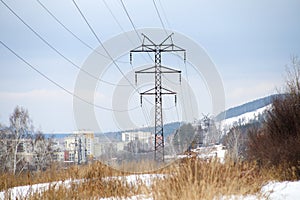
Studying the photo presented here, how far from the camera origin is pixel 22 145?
36688 millimetres

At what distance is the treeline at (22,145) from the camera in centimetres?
3381

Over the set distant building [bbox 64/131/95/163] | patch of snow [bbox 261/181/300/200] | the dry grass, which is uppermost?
distant building [bbox 64/131/95/163]

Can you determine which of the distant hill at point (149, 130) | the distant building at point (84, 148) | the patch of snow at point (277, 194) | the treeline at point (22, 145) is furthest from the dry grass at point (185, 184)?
the treeline at point (22, 145)

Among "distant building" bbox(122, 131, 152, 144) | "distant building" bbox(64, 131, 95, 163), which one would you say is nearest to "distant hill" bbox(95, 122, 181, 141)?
"distant building" bbox(122, 131, 152, 144)

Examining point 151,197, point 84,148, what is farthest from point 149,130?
point 151,197

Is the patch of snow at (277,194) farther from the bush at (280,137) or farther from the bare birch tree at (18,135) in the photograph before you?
the bare birch tree at (18,135)

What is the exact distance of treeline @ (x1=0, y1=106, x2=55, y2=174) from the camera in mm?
33812

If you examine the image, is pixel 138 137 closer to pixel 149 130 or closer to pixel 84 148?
pixel 149 130

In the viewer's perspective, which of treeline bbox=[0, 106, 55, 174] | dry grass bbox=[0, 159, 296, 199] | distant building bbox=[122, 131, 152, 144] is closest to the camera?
dry grass bbox=[0, 159, 296, 199]

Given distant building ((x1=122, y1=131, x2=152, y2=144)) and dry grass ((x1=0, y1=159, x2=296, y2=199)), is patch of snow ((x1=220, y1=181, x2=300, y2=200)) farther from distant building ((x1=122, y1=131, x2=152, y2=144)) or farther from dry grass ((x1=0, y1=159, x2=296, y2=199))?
distant building ((x1=122, y1=131, x2=152, y2=144))

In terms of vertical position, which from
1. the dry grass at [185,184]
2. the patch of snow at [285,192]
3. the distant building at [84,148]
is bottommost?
the patch of snow at [285,192]

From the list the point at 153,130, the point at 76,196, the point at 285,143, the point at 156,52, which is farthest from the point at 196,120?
the point at 76,196

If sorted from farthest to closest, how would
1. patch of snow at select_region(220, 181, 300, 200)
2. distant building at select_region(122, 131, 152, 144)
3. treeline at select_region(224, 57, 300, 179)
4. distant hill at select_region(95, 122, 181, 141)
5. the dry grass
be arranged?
1. distant building at select_region(122, 131, 152, 144)
2. distant hill at select_region(95, 122, 181, 141)
3. treeline at select_region(224, 57, 300, 179)
4. patch of snow at select_region(220, 181, 300, 200)
5. the dry grass

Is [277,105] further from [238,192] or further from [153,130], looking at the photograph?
[238,192]
